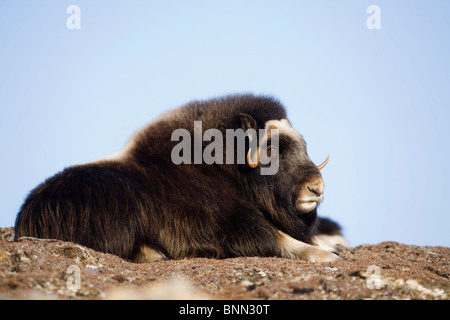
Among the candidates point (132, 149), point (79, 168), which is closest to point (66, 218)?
point (79, 168)

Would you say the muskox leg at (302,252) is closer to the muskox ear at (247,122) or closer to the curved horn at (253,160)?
the curved horn at (253,160)

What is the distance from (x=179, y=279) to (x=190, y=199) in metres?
1.50

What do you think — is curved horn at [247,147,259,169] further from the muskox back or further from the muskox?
the muskox back

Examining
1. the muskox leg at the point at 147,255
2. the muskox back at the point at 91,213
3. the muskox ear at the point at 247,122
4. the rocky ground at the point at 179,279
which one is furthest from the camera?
the muskox ear at the point at 247,122

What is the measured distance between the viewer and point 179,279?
3428mm

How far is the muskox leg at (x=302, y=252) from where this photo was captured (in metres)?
4.87

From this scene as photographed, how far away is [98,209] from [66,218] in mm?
268

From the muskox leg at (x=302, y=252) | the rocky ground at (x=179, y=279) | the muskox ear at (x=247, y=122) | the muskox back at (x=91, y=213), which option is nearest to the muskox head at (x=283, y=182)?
the muskox ear at (x=247, y=122)

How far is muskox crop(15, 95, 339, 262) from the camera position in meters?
4.50

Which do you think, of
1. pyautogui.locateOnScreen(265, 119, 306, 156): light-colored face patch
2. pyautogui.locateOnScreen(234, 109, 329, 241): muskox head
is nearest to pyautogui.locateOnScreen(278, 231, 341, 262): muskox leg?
pyautogui.locateOnScreen(234, 109, 329, 241): muskox head

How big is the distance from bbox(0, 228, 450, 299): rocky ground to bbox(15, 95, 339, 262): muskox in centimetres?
47

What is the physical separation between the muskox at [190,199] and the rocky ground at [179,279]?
468 millimetres

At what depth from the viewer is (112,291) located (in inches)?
110
